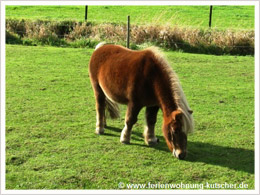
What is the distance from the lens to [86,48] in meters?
14.1

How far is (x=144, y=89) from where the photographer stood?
5.68 metres

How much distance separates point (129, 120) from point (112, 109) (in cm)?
106

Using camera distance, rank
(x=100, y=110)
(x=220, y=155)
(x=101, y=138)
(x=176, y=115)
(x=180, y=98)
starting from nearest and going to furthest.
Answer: (x=176, y=115), (x=180, y=98), (x=220, y=155), (x=101, y=138), (x=100, y=110)

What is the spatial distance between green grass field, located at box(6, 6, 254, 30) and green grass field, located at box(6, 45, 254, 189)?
29.4 feet

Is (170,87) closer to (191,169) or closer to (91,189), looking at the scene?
(191,169)

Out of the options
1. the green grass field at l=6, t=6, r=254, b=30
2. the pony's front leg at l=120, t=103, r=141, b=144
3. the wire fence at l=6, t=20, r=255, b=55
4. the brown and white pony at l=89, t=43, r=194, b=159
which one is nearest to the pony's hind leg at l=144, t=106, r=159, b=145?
the brown and white pony at l=89, t=43, r=194, b=159

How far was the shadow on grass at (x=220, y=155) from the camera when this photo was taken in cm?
550

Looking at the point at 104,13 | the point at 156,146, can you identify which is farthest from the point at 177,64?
the point at 104,13

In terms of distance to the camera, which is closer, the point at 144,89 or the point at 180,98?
the point at 180,98

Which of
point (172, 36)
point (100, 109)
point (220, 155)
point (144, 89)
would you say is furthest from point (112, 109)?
point (172, 36)

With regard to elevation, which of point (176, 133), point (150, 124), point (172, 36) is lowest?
point (150, 124)

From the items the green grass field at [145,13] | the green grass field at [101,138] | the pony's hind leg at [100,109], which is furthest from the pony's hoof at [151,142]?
the green grass field at [145,13]

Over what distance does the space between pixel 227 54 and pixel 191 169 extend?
9666 mm

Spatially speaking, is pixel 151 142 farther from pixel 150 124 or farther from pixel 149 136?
pixel 150 124
